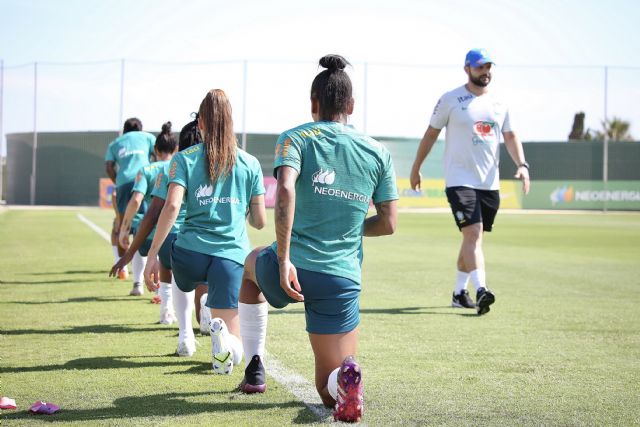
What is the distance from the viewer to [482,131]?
850cm

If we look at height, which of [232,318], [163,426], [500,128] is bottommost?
[163,426]

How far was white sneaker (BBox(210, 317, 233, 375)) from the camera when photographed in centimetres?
511

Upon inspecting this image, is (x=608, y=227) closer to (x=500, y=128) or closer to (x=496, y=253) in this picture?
(x=496, y=253)

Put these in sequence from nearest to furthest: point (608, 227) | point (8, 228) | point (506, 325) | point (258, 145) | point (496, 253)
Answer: point (506, 325) → point (496, 253) → point (8, 228) → point (608, 227) → point (258, 145)

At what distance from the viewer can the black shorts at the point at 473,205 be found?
8.38 m

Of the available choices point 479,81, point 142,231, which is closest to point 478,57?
point 479,81

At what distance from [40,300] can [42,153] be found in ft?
116

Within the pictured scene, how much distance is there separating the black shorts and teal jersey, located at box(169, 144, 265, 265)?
3316 millimetres

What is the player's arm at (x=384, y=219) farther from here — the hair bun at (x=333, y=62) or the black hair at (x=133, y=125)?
the black hair at (x=133, y=125)

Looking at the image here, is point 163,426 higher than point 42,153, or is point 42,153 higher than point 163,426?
point 42,153

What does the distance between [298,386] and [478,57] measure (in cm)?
421

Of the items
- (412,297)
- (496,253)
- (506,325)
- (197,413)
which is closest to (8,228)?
(496,253)

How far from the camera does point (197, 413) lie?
4445 mm

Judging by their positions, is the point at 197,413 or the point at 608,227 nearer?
the point at 197,413
